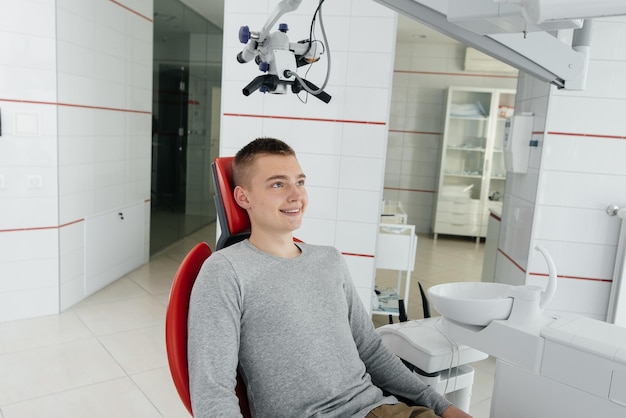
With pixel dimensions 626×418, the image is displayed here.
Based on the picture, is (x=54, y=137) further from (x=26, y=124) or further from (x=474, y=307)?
(x=474, y=307)

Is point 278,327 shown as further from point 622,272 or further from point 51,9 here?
point 51,9

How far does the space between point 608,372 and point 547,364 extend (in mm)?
162

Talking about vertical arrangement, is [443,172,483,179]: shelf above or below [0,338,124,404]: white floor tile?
above

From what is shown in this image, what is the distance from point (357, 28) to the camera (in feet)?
9.74

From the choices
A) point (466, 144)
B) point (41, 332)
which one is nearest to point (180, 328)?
point (41, 332)

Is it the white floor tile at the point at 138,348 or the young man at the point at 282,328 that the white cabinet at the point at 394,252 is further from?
the young man at the point at 282,328

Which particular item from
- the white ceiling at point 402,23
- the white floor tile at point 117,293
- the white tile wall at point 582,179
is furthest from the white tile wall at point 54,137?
the white tile wall at point 582,179

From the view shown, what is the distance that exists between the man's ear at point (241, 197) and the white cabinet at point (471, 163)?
5.91 m

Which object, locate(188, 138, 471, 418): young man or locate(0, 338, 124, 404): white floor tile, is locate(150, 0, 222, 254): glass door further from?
locate(188, 138, 471, 418): young man

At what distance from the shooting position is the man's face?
150cm

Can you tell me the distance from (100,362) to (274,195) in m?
2.05

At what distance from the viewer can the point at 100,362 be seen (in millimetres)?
2930

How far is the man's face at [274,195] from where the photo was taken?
1.50 metres

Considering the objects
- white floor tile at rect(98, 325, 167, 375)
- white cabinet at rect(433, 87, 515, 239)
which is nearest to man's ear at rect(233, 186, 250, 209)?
white floor tile at rect(98, 325, 167, 375)
